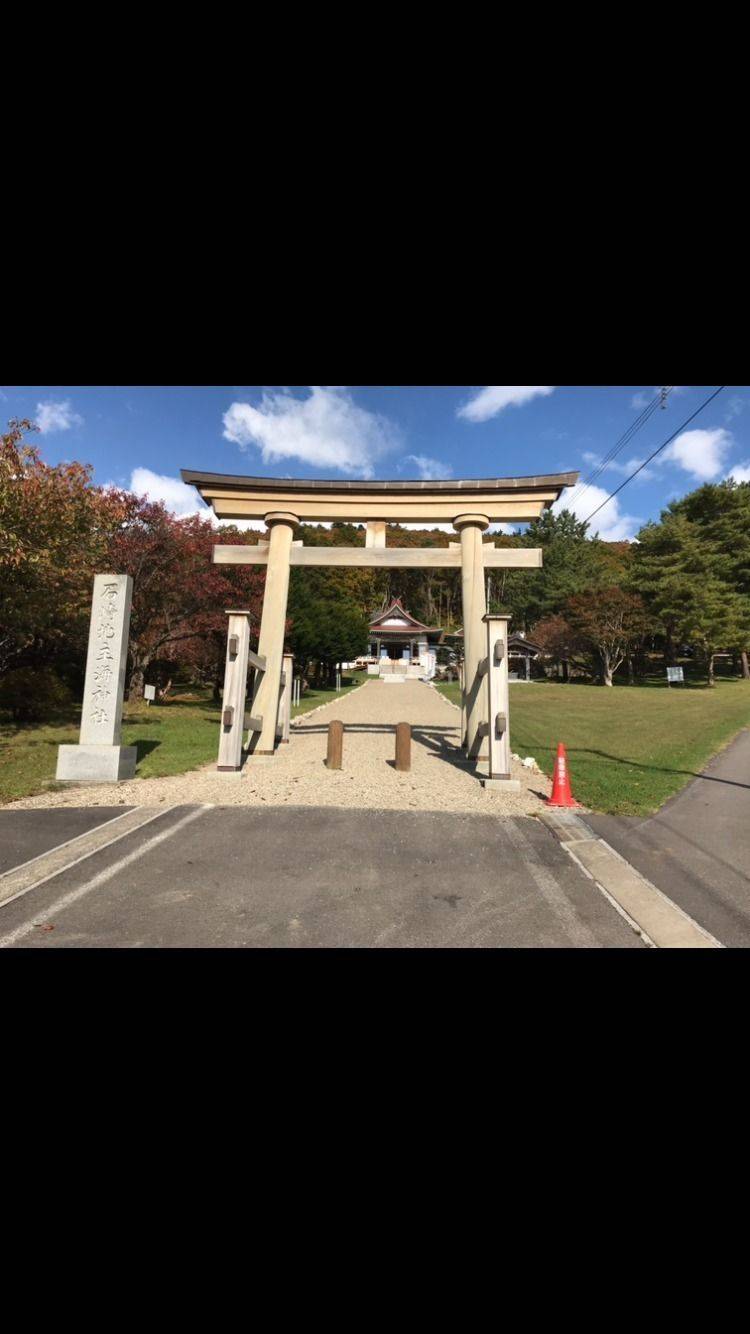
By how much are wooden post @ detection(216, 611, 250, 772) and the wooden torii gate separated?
107cm

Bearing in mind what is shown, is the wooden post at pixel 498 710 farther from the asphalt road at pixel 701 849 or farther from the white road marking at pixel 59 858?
the white road marking at pixel 59 858

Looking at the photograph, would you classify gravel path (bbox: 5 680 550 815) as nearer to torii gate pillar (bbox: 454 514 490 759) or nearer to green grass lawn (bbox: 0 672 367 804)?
green grass lawn (bbox: 0 672 367 804)

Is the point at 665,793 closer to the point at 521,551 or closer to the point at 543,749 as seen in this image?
the point at 543,749

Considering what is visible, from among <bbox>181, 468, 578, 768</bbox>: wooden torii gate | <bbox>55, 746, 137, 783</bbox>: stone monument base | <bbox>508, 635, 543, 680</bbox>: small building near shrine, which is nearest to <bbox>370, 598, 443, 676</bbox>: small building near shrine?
<bbox>508, 635, 543, 680</bbox>: small building near shrine

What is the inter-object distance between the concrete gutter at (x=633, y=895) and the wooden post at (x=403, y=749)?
3145 millimetres

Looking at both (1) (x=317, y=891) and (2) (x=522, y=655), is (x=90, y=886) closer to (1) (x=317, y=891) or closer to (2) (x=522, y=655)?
(1) (x=317, y=891)

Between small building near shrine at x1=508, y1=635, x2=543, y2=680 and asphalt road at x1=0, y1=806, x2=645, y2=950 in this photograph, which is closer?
asphalt road at x1=0, y1=806, x2=645, y2=950

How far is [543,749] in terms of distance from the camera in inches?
426

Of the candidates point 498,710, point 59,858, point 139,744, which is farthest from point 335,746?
point 59,858

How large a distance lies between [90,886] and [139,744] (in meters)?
6.54

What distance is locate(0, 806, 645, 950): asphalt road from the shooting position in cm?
316

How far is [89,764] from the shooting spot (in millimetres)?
7266
